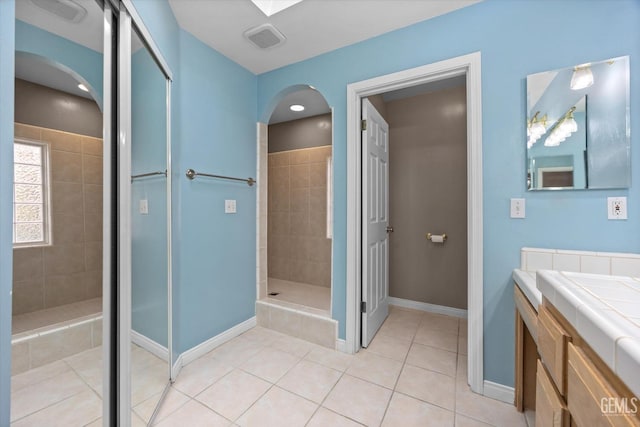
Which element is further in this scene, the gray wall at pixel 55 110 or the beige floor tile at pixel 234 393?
the beige floor tile at pixel 234 393

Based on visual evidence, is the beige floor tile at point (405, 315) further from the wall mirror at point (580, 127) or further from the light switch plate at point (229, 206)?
the light switch plate at point (229, 206)

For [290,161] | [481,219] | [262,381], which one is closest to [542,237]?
[481,219]

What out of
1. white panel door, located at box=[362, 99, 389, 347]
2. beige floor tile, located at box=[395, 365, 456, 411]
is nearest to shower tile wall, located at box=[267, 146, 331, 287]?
white panel door, located at box=[362, 99, 389, 347]

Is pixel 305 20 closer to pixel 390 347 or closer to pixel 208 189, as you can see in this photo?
pixel 208 189

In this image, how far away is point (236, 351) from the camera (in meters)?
2.14

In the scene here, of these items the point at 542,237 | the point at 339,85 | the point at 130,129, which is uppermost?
the point at 339,85

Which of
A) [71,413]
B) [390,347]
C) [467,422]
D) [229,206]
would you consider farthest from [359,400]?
[229,206]

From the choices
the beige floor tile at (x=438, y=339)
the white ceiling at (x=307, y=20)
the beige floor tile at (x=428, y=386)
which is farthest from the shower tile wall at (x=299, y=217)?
the beige floor tile at (x=428, y=386)

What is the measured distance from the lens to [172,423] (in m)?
1.41

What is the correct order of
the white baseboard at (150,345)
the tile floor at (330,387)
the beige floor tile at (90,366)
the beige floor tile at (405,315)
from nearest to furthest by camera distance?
the beige floor tile at (90,366)
the white baseboard at (150,345)
the tile floor at (330,387)
the beige floor tile at (405,315)

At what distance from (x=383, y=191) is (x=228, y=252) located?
1.60 m

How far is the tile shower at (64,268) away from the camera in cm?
72

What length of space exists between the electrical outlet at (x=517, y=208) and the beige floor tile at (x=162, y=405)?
7.47 ft

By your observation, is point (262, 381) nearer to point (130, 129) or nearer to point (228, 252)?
point (228, 252)
